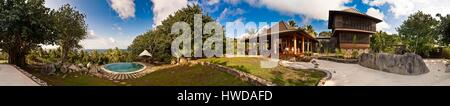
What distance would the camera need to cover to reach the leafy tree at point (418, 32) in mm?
21739

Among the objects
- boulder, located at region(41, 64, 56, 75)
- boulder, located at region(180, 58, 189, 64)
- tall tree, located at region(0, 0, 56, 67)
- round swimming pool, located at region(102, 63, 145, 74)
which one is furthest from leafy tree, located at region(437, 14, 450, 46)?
tall tree, located at region(0, 0, 56, 67)

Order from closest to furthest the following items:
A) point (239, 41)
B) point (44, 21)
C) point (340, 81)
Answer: point (340, 81), point (44, 21), point (239, 41)

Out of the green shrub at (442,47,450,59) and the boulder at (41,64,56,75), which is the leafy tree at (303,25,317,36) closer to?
the green shrub at (442,47,450,59)

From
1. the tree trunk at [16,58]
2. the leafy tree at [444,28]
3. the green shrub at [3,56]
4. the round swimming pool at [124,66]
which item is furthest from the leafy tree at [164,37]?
the leafy tree at [444,28]

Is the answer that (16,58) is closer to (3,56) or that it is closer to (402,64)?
(3,56)

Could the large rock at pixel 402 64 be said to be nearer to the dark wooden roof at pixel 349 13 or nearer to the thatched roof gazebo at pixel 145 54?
the dark wooden roof at pixel 349 13

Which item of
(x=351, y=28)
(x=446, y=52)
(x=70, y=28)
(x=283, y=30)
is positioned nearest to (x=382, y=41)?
(x=351, y=28)

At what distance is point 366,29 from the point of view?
26.1 m

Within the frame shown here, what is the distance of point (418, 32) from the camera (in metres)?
24.7

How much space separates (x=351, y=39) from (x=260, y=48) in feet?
33.4

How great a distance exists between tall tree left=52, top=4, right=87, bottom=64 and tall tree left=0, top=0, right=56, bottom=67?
305 centimetres

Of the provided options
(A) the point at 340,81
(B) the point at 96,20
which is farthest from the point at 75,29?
(A) the point at 340,81
